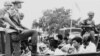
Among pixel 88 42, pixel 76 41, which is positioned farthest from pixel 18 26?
pixel 88 42

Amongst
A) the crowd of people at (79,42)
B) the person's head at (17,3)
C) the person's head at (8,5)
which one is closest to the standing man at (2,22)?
the person's head at (8,5)

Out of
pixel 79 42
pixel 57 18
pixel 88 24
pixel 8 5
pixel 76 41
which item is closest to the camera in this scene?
pixel 8 5

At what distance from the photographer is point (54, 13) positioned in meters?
31.8

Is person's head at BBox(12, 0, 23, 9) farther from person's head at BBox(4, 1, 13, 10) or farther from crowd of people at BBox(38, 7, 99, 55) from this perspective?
crowd of people at BBox(38, 7, 99, 55)

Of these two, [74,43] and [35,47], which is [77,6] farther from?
[35,47]

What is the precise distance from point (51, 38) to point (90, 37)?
3.52ft

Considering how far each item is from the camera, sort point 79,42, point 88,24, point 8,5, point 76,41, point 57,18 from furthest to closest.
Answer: point 57,18 < point 79,42 < point 76,41 < point 88,24 < point 8,5

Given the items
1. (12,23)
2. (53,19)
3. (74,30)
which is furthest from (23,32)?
(53,19)

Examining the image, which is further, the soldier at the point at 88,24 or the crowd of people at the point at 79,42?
the soldier at the point at 88,24

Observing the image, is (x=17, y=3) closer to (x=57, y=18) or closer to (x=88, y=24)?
(x=88, y=24)

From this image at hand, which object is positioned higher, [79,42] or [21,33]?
[21,33]

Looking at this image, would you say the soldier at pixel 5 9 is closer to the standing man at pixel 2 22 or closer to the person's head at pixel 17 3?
the standing man at pixel 2 22

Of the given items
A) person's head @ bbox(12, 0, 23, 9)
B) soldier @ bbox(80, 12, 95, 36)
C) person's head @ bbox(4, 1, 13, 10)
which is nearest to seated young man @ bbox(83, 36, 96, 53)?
soldier @ bbox(80, 12, 95, 36)

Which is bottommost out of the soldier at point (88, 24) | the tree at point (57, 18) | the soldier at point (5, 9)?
the tree at point (57, 18)
